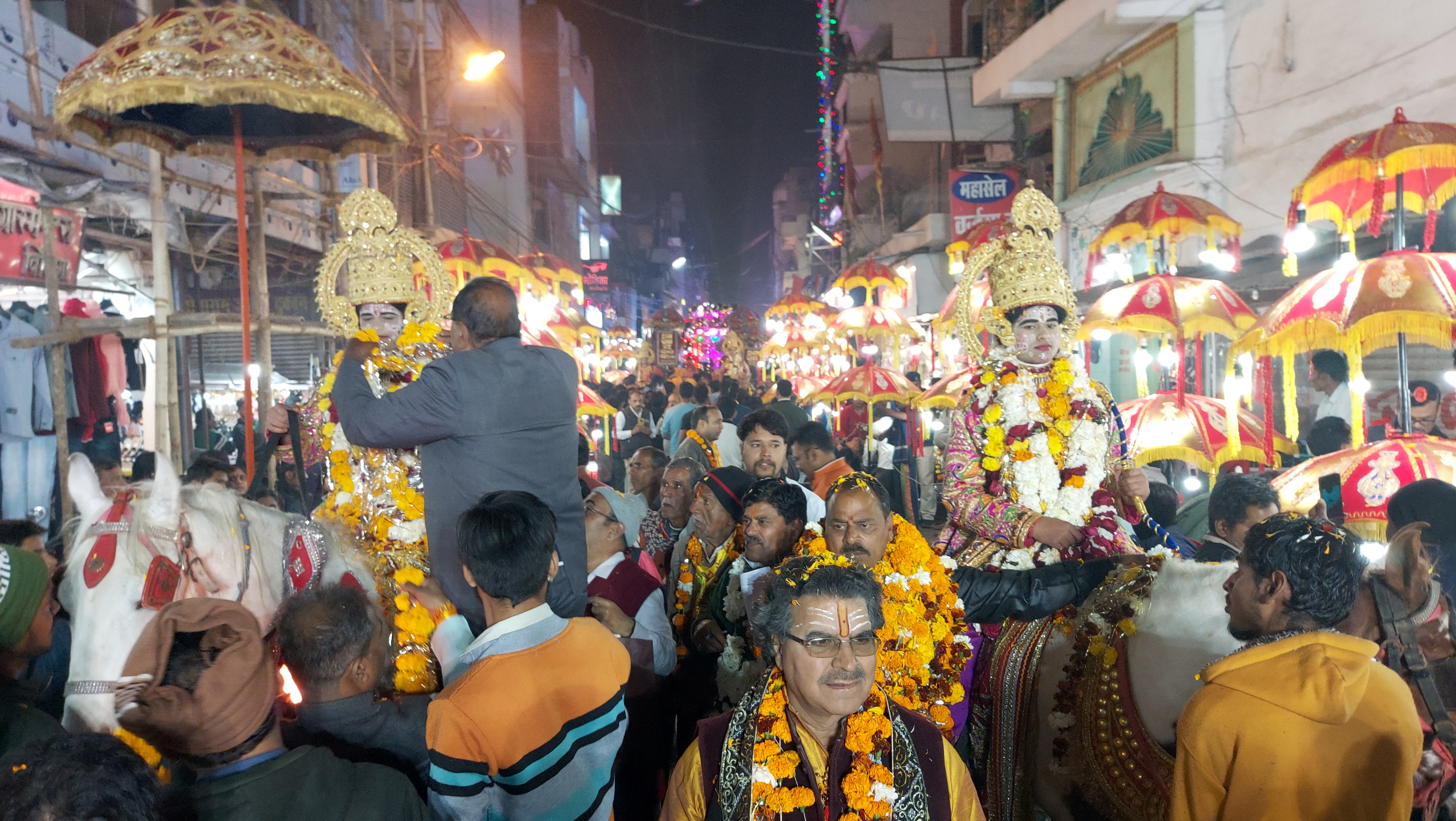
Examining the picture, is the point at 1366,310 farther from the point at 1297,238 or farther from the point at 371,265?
the point at 371,265

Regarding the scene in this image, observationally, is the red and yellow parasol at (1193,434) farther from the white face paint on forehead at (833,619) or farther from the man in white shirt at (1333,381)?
the white face paint on forehead at (833,619)

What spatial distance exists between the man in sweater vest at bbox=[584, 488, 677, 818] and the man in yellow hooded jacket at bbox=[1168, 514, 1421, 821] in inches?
81.1

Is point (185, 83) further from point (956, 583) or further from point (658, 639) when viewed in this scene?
point (956, 583)

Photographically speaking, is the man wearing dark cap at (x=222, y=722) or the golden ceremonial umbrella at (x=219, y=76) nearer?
the man wearing dark cap at (x=222, y=722)

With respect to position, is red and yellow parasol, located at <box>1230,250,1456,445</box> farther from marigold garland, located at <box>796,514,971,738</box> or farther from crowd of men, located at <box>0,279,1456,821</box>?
marigold garland, located at <box>796,514,971,738</box>

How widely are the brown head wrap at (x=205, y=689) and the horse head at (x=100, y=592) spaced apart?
75cm

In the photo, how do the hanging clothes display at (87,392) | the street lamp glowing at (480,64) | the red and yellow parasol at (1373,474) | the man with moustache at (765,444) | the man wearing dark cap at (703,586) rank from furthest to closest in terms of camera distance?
1. the street lamp glowing at (480,64)
2. the hanging clothes display at (87,392)
3. the man with moustache at (765,444)
4. the red and yellow parasol at (1373,474)
5. the man wearing dark cap at (703,586)

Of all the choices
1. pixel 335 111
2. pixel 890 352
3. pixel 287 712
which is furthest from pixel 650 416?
pixel 287 712

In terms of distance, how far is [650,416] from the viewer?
16312 mm

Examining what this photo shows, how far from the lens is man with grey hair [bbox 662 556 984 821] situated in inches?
93.7

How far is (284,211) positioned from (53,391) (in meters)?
3.88

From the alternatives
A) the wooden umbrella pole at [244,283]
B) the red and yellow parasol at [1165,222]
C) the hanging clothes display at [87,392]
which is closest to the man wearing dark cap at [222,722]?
the wooden umbrella pole at [244,283]

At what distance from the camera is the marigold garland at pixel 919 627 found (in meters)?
3.41

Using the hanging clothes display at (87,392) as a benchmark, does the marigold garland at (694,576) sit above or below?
below
